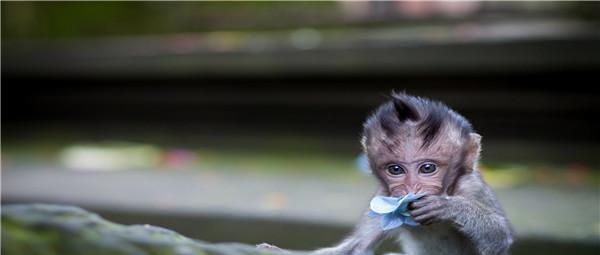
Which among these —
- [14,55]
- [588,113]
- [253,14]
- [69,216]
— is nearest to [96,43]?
[14,55]

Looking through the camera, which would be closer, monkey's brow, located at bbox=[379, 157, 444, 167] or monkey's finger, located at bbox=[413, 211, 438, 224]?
monkey's finger, located at bbox=[413, 211, 438, 224]

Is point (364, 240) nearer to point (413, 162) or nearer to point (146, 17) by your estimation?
point (413, 162)

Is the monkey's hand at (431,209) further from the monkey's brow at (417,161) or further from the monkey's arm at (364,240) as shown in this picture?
the monkey's arm at (364,240)

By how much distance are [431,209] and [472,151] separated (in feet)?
1.18

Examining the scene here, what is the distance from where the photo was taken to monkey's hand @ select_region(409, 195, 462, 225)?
244cm

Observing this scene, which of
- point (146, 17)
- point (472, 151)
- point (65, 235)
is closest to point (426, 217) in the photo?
point (472, 151)

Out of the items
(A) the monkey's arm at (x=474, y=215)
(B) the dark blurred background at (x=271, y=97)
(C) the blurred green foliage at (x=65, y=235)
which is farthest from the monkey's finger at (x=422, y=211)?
(B) the dark blurred background at (x=271, y=97)

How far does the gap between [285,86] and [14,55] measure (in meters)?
2.38

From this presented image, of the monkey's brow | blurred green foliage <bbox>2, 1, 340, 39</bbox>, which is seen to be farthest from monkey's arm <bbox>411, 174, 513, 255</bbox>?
blurred green foliage <bbox>2, 1, 340, 39</bbox>

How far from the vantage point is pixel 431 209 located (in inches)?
96.7

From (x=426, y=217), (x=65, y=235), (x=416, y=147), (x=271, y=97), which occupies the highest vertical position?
(x=271, y=97)

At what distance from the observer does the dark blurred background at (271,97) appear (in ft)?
18.0

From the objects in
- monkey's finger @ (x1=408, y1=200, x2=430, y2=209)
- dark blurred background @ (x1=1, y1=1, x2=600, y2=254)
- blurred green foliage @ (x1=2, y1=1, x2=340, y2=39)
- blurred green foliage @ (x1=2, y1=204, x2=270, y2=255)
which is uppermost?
blurred green foliage @ (x1=2, y1=1, x2=340, y2=39)

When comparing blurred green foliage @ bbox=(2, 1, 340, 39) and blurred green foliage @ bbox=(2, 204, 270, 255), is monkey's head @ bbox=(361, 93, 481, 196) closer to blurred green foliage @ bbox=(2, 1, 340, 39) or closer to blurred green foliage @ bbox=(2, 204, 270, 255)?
blurred green foliage @ bbox=(2, 204, 270, 255)
